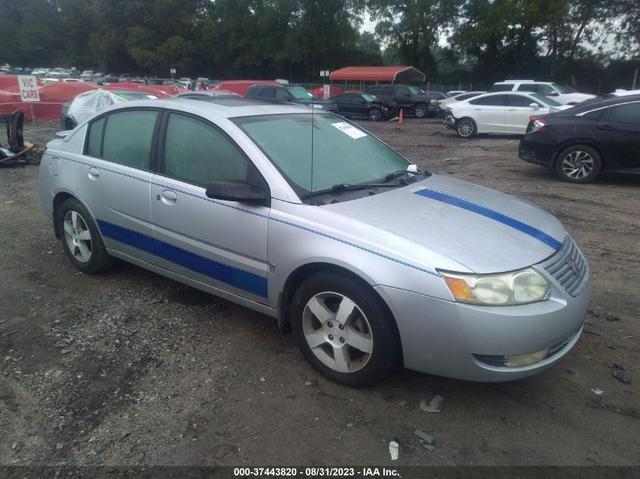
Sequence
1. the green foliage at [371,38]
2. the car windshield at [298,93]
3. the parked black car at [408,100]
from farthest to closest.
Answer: the green foliage at [371,38] < the parked black car at [408,100] < the car windshield at [298,93]

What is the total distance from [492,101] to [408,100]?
9.60 meters

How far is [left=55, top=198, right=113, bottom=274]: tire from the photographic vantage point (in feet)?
14.4

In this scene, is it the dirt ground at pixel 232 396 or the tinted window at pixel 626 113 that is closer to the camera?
the dirt ground at pixel 232 396

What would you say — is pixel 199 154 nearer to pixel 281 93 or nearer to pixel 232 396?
pixel 232 396

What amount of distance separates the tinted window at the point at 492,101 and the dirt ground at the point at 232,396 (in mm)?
12359

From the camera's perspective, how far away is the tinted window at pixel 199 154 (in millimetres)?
3379

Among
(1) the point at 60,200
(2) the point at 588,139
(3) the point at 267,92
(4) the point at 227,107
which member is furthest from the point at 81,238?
(3) the point at 267,92

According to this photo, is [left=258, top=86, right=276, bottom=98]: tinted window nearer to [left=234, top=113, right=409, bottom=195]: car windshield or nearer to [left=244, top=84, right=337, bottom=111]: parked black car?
[left=244, top=84, right=337, bottom=111]: parked black car

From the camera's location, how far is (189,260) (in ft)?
11.9

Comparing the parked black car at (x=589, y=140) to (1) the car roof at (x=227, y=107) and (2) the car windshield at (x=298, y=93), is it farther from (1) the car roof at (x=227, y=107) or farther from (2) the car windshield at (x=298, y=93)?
(2) the car windshield at (x=298, y=93)

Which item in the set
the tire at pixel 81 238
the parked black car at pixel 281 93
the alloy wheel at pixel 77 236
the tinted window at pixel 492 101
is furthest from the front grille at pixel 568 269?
the parked black car at pixel 281 93

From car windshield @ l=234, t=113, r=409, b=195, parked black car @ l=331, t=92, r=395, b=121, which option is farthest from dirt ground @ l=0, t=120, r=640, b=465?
parked black car @ l=331, t=92, r=395, b=121

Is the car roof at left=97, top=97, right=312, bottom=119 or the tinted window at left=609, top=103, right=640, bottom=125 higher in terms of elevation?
the car roof at left=97, top=97, right=312, bottom=119

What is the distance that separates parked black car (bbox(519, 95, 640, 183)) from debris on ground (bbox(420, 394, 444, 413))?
23.0 feet
